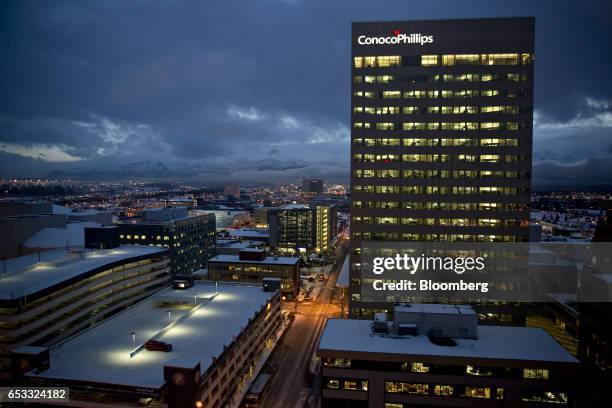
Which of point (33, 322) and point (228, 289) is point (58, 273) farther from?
point (228, 289)

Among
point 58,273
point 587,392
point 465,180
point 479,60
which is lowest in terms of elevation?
point 587,392

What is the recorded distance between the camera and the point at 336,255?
164125 millimetres

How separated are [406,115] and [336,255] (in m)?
97.3

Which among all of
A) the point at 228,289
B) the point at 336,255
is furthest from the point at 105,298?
the point at 336,255

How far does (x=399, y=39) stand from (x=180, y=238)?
9153 cm

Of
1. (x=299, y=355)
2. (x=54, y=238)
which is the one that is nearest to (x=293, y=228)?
(x=54, y=238)

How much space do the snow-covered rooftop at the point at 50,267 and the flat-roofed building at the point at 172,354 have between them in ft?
33.1

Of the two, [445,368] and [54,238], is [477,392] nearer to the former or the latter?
[445,368]

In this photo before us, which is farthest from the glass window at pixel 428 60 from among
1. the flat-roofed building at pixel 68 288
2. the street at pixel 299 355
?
the flat-roofed building at pixel 68 288

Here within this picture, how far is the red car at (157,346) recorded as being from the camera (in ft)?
149

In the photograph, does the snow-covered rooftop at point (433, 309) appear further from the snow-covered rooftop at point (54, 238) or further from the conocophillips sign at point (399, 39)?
the snow-covered rooftop at point (54, 238)

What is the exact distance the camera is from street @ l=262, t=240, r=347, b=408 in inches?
2044

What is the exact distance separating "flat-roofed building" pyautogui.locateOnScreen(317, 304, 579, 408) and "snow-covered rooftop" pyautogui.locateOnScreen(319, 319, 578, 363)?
0.11 metres

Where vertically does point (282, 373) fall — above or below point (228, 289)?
below
